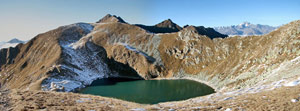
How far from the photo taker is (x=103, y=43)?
169250 mm

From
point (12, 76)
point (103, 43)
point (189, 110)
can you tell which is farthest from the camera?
point (103, 43)

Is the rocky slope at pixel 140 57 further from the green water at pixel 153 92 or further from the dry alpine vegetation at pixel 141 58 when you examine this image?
the green water at pixel 153 92

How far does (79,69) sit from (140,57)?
45.5 meters

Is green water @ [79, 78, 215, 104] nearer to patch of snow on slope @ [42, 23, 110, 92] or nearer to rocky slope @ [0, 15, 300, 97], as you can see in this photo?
rocky slope @ [0, 15, 300, 97]

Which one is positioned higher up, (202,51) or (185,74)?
(202,51)

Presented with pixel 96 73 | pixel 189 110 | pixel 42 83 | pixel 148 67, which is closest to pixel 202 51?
pixel 148 67

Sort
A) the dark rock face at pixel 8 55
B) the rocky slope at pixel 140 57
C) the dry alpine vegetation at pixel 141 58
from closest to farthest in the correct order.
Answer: the dry alpine vegetation at pixel 141 58 < the rocky slope at pixel 140 57 < the dark rock face at pixel 8 55

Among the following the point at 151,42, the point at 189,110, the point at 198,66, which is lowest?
the point at 198,66

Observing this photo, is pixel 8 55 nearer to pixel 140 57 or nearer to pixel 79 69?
pixel 79 69

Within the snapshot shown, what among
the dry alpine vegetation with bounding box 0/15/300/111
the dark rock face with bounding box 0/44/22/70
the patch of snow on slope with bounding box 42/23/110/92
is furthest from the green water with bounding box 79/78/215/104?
the dark rock face with bounding box 0/44/22/70

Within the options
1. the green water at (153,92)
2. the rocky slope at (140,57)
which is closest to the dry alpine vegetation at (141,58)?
the rocky slope at (140,57)

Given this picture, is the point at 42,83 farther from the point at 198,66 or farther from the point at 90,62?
the point at 198,66

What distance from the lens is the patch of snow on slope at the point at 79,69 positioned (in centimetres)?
8053

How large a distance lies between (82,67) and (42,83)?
1488 inches
